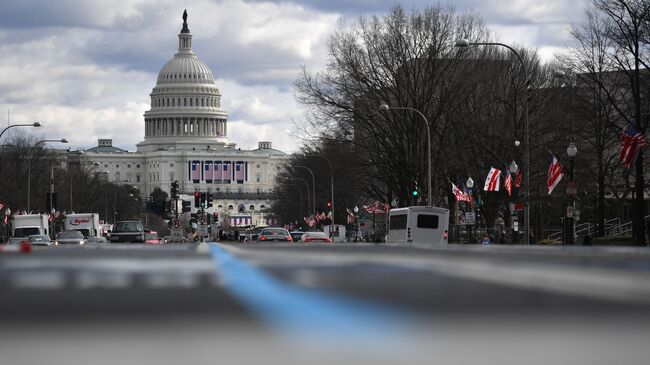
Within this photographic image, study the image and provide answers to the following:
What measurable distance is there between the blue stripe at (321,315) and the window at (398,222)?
188 ft

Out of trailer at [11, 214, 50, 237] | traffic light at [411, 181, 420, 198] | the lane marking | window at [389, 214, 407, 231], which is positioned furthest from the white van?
the lane marking

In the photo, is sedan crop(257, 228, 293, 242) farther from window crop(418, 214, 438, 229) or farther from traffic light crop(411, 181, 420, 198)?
traffic light crop(411, 181, 420, 198)

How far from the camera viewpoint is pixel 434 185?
83.1 meters

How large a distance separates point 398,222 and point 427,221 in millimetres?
3481

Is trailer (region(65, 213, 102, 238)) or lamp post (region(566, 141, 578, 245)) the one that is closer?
lamp post (region(566, 141, 578, 245))

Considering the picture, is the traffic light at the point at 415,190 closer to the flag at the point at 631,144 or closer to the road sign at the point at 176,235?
the flag at the point at 631,144

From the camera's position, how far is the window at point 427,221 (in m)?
61.9

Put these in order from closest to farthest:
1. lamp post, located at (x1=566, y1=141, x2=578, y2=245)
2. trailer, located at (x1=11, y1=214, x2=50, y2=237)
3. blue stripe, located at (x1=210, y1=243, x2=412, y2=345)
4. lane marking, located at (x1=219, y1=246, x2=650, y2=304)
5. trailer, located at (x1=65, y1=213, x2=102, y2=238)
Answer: blue stripe, located at (x1=210, y1=243, x2=412, y2=345), lane marking, located at (x1=219, y1=246, x2=650, y2=304), lamp post, located at (x1=566, y1=141, x2=578, y2=245), trailer, located at (x1=11, y1=214, x2=50, y2=237), trailer, located at (x1=65, y1=213, x2=102, y2=238)

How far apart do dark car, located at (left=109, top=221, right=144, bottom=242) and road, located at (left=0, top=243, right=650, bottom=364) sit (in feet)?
230

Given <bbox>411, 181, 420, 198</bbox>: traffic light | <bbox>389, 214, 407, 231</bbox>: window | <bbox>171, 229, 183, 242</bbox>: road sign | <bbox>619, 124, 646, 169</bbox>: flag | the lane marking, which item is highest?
<bbox>619, 124, 646, 169</bbox>: flag

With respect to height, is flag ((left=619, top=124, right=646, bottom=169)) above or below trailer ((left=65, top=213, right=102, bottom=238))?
above

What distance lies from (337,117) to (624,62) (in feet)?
68.0

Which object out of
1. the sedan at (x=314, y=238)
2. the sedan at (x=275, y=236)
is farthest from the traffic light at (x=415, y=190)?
the sedan at (x=275, y=236)

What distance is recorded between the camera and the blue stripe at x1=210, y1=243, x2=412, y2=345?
14.4ft
